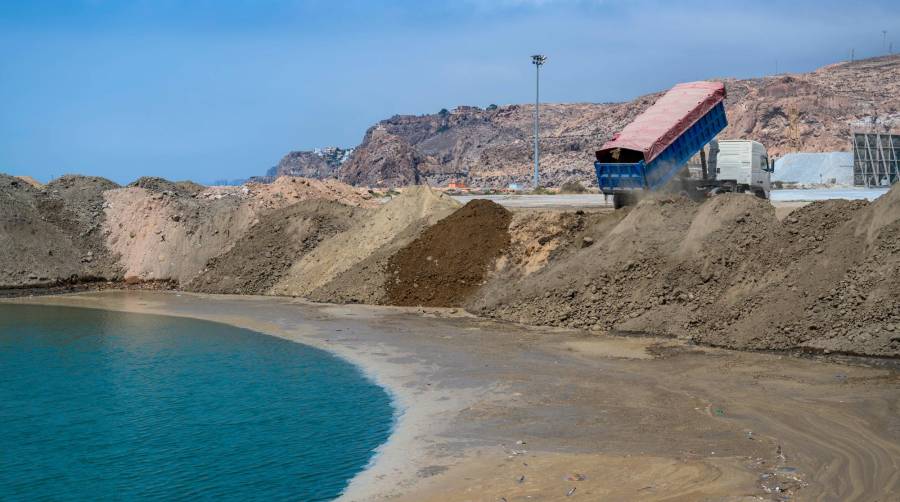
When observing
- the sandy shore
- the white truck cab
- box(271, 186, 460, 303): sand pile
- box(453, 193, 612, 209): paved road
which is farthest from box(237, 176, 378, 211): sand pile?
the sandy shore

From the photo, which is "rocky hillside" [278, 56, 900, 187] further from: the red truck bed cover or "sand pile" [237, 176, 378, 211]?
the red truck bed cover

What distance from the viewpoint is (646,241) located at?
24531 millimetres

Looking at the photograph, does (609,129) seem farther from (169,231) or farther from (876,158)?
(169,231)

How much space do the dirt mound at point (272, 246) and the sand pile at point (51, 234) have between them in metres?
5.55

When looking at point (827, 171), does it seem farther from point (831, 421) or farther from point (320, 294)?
point (831, 421)

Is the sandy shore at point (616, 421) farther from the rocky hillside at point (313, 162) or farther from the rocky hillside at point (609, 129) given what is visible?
the rocky hillside at point (313, 162)

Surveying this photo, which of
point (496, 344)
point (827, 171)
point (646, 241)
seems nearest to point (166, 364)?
point (496, 344)

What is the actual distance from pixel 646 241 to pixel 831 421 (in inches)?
428

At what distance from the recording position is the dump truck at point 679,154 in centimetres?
2972

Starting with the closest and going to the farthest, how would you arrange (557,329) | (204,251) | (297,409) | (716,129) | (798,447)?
Result: 1. (798,447)
2. (297,409)
3. (557,329)
4. (716,129)
5. (204,251)

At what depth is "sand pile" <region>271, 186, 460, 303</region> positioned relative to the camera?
30.1m

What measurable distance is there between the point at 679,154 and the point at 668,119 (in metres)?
1.28

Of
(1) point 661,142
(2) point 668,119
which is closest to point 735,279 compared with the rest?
(1) point 661,142

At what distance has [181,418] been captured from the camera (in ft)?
52.1
